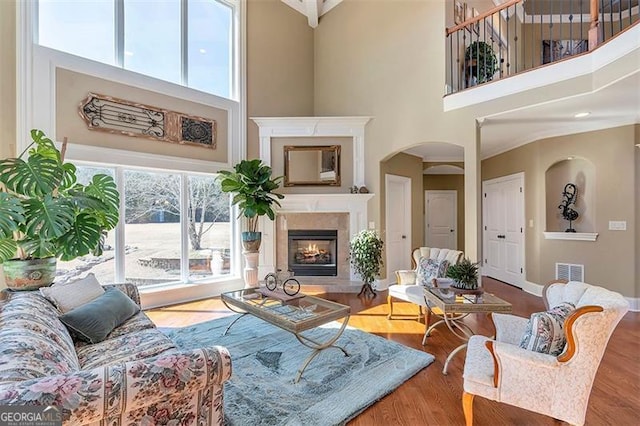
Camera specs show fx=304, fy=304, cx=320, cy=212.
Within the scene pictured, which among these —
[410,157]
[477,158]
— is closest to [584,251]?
[477,158]

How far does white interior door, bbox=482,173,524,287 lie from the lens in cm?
548

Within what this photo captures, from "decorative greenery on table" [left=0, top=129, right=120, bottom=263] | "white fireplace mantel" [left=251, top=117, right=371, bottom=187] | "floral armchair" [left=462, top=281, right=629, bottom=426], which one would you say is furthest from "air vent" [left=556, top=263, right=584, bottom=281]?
"decorative greenery on table" [left=0, top=129, right=120, bottom=263]

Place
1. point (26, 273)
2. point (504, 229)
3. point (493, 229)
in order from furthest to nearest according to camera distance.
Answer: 1. point (493, 229)
2. point (504, 229)
3. point (26, 273)

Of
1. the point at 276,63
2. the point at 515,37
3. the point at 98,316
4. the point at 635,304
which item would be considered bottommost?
the point at 635,304

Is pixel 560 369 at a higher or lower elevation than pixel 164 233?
lower

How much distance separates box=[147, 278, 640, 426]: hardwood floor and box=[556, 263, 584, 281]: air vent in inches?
29.3

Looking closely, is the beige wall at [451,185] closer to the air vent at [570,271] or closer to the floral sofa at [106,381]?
the air vent at [570,271]

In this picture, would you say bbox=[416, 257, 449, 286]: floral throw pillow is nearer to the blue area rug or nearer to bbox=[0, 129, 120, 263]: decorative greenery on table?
the blue area rug

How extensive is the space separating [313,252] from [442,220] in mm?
3855

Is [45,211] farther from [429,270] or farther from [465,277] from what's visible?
[429,270]

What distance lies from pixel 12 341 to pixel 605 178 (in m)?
6.33

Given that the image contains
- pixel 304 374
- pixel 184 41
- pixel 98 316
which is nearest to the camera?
pixel 98 316

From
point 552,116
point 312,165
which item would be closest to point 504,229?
point 552,116

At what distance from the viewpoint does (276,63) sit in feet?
18.5
